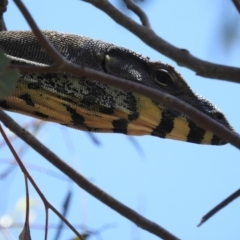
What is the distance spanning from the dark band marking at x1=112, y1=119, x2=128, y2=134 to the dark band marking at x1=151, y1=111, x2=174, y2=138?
3.6 inches

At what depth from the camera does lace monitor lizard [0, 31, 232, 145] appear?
227 cm

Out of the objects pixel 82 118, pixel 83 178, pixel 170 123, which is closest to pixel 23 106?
pixel 82 118

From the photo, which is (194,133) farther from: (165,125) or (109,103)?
(109,103)

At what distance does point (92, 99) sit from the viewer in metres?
2.30

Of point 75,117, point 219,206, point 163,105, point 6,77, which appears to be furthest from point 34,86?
point 219,206

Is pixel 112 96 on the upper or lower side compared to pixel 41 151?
upper

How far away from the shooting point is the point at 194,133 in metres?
2.26

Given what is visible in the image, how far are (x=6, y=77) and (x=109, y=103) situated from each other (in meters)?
0.81

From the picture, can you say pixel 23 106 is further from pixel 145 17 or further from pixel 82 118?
pixel 145 17

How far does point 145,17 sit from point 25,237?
25.4 inches

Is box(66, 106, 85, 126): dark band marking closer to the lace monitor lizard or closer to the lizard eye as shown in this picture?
the lace monitor lizard

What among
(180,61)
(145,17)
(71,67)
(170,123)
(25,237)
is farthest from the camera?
(170,123)

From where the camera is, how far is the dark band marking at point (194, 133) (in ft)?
7.38

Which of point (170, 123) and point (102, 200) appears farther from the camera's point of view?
point (170, 123)
